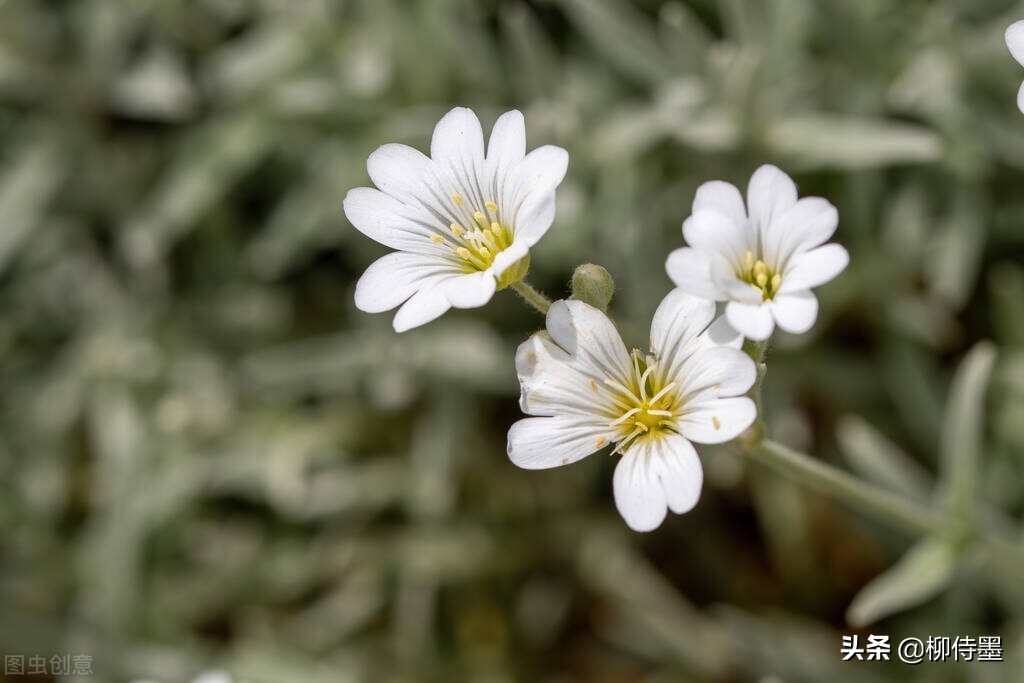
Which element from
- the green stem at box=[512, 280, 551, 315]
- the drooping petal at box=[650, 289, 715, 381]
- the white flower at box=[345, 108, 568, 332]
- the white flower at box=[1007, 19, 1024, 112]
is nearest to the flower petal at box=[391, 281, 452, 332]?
the white flower at box=[345, 108, 568, 332]

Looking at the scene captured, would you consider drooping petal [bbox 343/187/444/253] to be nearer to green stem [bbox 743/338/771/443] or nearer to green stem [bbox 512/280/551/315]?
green stem [bbox 512/280/551/315]

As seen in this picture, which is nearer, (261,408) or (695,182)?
(695,182)

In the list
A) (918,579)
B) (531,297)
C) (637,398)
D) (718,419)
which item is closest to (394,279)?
(531,297)

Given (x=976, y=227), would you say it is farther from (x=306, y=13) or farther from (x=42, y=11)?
(x=42, y=11)

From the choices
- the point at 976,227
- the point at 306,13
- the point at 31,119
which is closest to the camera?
the point at 976,227

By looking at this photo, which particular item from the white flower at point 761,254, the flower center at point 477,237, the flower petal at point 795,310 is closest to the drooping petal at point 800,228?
the white flower at point 761,254

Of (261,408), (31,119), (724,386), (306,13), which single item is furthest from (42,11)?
(724,386)
